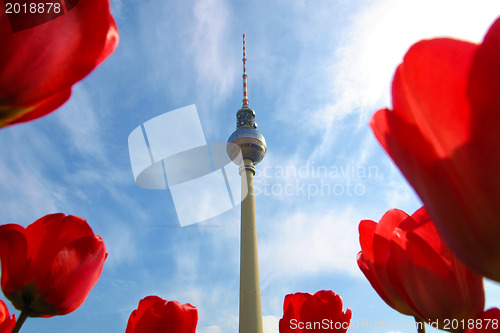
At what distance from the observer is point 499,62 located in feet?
1.60

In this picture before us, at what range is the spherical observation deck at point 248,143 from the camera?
144ft

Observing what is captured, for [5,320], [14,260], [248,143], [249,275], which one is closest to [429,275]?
[14,260]

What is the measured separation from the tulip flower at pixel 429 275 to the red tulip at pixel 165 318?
2.02 feet

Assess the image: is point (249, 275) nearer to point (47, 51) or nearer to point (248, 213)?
point (248, 213)

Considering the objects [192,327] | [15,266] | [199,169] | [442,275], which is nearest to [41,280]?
[15,266]

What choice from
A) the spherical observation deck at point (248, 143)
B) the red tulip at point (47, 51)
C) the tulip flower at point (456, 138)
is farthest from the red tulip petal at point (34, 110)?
the spherical observation deck at point (248, 143)

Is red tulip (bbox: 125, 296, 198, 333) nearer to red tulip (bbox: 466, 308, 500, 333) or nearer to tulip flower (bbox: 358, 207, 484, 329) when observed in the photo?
tulip flower (bbox: 358, 207, 484, 329)

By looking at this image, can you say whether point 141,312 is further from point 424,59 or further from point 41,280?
point 424,59

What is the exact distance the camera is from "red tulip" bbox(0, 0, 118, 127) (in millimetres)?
566

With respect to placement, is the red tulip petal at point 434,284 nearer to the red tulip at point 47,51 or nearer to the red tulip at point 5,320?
the red tulip at point 47,51

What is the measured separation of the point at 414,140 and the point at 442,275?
1.35 ft

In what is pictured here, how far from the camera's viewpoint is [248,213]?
128 ft

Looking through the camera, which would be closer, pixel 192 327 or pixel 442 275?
pixel 442 275

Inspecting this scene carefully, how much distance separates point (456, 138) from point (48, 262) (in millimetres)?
1034
